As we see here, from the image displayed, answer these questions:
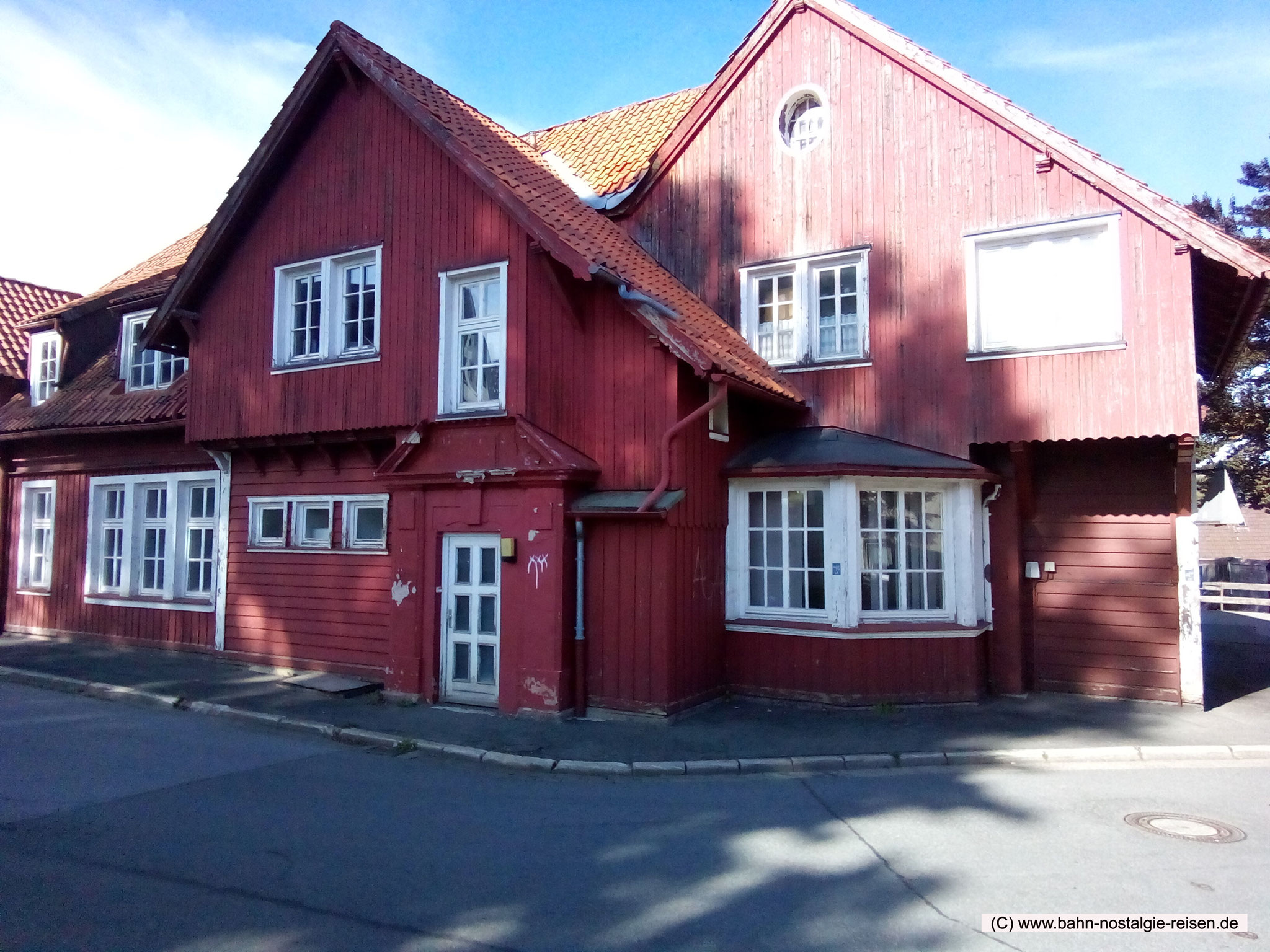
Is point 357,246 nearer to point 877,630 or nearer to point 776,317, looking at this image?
point 776,317

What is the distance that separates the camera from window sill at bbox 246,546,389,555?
467 inches

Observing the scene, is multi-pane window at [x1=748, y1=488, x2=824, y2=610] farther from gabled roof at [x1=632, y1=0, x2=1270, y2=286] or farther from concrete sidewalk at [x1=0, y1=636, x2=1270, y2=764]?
gabled roof at [x1=632, y1=0, x2=1270, y2=286]

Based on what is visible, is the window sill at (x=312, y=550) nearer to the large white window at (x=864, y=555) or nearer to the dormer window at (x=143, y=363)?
the dormer window at (x=143, y=363)

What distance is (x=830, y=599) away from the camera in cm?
1045

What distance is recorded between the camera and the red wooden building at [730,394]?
9.95m

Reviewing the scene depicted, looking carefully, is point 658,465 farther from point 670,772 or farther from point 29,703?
point 29,703

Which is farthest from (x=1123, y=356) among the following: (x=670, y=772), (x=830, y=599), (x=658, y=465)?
(x=670, y=772)

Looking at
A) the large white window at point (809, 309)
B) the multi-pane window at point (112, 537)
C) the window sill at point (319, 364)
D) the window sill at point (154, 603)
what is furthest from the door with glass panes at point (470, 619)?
the multi-pane window at point (112, 537)

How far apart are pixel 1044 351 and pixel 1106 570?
2960mm

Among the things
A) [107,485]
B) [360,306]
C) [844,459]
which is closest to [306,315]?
[360,306]

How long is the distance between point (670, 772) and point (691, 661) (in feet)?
7.52

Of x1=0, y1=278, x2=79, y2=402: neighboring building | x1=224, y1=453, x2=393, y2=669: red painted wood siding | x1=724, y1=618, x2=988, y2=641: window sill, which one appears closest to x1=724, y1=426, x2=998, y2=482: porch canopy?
x1=724, y1=618, x2=988, y2=641: window sill

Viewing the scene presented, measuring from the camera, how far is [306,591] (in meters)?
12.5

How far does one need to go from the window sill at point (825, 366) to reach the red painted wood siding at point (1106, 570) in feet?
8.18
